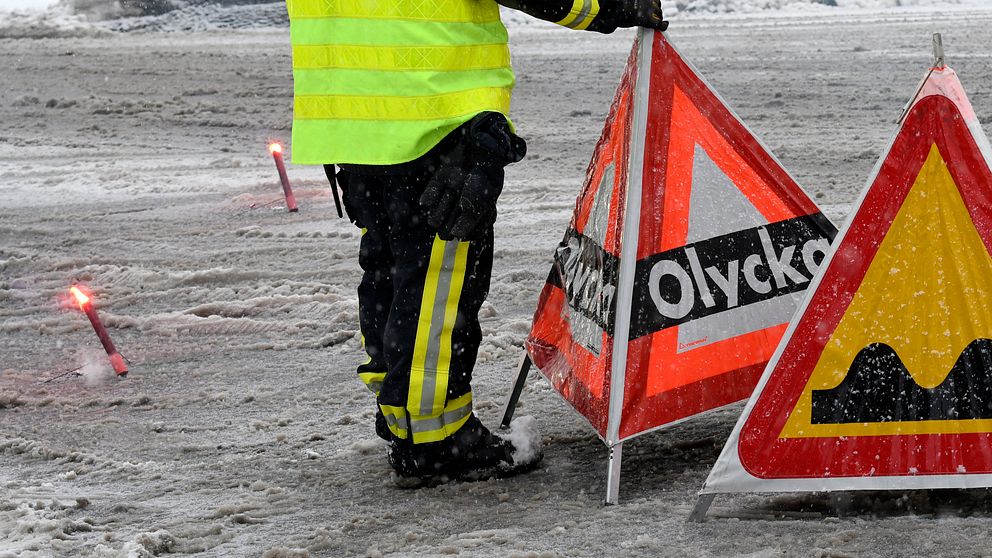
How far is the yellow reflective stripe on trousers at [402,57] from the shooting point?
303cm

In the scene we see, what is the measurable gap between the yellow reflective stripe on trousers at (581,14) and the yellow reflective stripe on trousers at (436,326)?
27.0 inches

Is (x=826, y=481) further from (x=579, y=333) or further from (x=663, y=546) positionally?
(x=579, y=333)

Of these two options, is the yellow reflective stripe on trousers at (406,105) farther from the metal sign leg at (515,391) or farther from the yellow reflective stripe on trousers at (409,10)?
the metal sign leg at (515,391)

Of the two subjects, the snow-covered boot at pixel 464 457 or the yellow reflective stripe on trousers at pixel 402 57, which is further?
the snow-covered boot at pixel 464 457

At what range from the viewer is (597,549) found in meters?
2.74

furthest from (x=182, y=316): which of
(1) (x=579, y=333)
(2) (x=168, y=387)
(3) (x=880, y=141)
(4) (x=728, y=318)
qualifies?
(3) (x=880, y=141)

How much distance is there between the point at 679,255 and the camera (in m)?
3.17

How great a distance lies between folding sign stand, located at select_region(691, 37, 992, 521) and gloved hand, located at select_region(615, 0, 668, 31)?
0.74 m

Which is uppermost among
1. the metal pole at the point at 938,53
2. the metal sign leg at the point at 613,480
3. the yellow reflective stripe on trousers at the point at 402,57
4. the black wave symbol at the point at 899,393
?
the metal pole at the point at 938,53

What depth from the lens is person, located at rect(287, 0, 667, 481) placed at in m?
3.03

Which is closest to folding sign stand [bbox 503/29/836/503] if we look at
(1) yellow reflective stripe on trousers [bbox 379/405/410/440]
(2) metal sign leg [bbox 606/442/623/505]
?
(2) metal sign leg [bbox 606/442/623/505]

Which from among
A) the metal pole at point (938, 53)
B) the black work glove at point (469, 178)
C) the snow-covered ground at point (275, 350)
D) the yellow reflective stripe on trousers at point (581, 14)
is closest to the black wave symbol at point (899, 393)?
the snow-covered ground at point (275, 350)

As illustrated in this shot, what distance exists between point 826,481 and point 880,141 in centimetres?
553

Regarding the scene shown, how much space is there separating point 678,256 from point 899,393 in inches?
28.5
